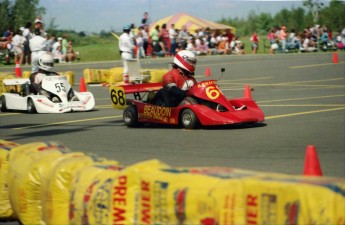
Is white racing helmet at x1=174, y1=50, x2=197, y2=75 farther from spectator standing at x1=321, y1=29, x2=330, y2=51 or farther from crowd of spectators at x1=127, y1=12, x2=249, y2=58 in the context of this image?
spectator standing at x1=321, y1=29, x2=330, y2=51

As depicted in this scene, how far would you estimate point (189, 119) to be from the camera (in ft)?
46.1

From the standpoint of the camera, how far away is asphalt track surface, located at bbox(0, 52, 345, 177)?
10.9 metres

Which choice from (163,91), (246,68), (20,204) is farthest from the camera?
(246,68)

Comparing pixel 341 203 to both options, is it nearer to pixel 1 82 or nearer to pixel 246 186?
pixel 246 186

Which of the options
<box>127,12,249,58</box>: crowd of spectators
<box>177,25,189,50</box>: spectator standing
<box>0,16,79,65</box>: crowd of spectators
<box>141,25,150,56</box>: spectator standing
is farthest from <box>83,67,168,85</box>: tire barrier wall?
<box>177,25,189,50</box>: spectator standing

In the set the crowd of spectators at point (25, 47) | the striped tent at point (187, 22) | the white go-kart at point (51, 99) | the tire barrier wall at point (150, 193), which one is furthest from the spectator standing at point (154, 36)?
the tire barrier wall at point (150, 193)

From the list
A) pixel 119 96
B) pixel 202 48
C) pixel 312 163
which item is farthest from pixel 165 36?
pixel 312 163

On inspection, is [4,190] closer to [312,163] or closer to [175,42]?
[312,163]

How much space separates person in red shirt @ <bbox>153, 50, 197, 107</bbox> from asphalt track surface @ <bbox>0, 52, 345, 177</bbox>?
0.49 metres

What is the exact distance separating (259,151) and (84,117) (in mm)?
6018

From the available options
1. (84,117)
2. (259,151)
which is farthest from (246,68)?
(259,151)

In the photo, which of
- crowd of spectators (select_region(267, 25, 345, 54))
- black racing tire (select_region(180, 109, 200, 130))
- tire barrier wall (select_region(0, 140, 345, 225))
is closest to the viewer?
tire barrier wall (select_region(0, 140, 345, 225))

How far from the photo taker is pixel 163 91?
1454cm

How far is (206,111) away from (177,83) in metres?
1.05
